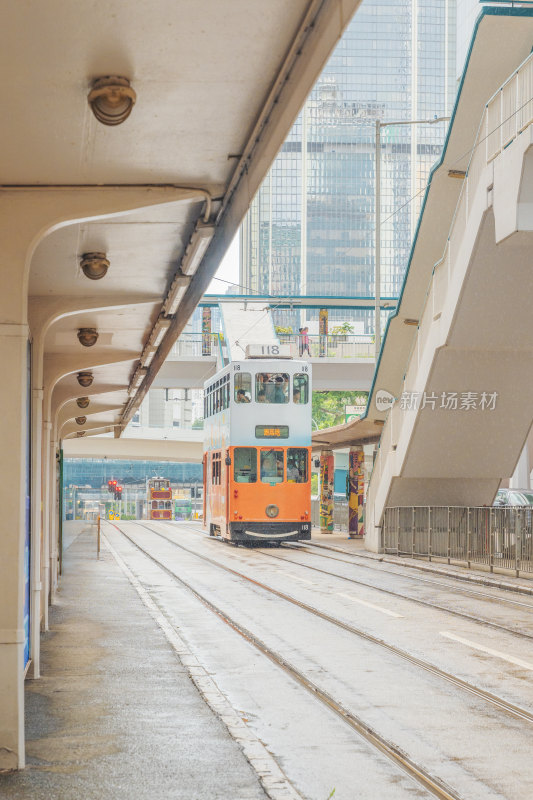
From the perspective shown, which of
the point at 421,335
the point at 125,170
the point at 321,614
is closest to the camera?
the point at 125,170

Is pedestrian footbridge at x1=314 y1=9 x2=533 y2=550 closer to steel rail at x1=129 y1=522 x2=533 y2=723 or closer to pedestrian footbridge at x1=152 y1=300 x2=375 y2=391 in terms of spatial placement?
steel rail at x1=129 y1=522 x2=533 y2=723

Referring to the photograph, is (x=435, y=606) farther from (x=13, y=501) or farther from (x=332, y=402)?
(x=332, y=402)

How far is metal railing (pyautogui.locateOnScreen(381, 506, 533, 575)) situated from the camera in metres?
19.9

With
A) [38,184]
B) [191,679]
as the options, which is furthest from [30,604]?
[38,184]

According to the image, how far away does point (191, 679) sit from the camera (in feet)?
31.2

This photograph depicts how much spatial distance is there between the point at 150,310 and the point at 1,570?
17.9 ft

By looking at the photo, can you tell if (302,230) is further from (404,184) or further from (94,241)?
(94,241)

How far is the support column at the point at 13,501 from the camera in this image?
6.70m

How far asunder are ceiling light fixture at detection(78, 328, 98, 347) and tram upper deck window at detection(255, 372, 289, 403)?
17376 mm

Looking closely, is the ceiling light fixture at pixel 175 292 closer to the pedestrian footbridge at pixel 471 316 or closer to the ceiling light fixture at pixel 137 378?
the ceiling light fixture at pixel 137 378

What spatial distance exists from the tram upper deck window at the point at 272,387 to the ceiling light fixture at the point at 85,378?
42.6ft

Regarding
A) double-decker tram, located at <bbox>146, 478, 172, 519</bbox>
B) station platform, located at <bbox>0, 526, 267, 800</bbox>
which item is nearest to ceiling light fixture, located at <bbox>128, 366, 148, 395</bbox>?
station platform, located at <bbox>0, 526, 267, 800</bbox>

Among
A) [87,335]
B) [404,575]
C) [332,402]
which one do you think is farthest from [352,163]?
[87,335]

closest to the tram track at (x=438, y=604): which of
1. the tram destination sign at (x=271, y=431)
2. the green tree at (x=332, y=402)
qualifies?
the tram destination sign at (x=271, y=431)
